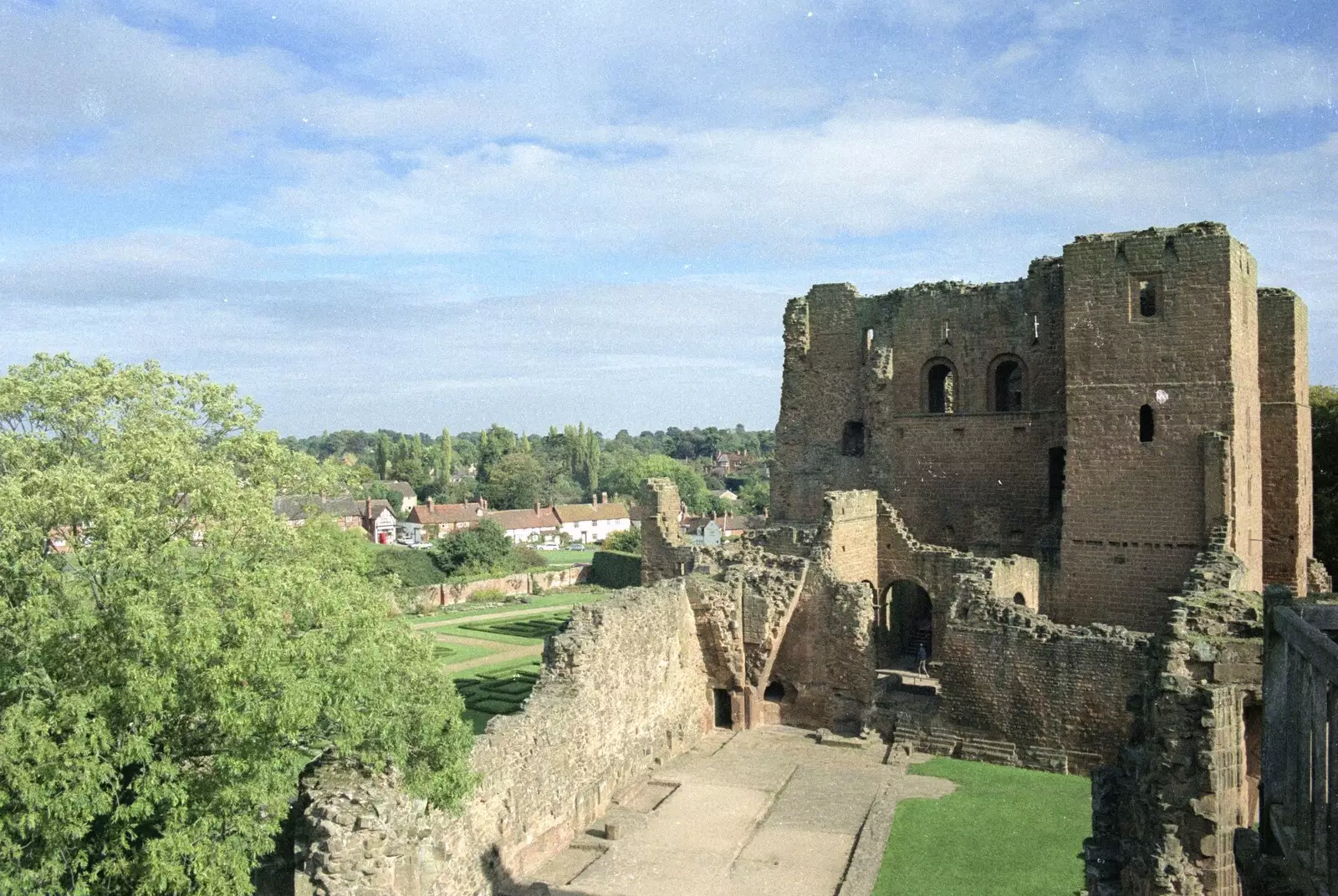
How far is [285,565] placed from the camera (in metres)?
11.8

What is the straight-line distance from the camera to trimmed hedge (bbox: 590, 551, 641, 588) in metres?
55.9

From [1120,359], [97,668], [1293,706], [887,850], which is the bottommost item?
[887,850]

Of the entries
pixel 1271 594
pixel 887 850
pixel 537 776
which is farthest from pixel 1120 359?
pixel 1271 594

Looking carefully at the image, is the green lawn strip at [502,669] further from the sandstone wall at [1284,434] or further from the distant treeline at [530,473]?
the distant treeline at [530,473]

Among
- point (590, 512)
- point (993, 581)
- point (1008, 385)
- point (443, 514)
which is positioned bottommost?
point (590, 512)

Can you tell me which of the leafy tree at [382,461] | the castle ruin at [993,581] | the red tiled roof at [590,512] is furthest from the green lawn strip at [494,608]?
the leafy tree at [382,461]

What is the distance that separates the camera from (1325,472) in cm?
3272

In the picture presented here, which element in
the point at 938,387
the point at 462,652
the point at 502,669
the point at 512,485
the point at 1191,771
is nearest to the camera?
the point at 1191,771

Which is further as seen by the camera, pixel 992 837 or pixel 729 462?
pixel 729 462

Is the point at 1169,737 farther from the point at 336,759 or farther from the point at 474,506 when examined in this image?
the point at 474,506

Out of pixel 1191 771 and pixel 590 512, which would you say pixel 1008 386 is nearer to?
pixel 1191 771

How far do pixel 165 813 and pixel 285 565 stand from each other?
8.90 feet

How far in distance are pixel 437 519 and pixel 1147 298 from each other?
6620 centimetres

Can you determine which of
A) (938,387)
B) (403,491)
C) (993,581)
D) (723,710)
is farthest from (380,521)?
(993,581)
